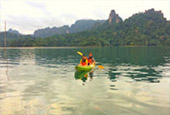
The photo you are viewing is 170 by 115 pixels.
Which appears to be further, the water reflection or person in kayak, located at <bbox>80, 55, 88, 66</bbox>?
person in kayak, located at <bbox>80, 55, 88, 66</bbox>

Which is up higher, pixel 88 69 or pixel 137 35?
pixel 137 35

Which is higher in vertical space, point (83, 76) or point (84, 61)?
point (84, 61)

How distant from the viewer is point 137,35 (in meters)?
193

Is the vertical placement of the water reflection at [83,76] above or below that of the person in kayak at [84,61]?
below

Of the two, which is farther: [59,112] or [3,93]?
[3,93]

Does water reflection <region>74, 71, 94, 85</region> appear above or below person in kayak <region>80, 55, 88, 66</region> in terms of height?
below

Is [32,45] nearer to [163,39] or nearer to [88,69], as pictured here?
[163,39]

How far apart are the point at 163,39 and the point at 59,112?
198 meters

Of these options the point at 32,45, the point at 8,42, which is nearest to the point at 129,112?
the point at 32,45

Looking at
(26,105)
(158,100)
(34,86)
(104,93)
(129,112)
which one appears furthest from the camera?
(34,86)

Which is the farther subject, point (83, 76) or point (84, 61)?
point (84, 61)

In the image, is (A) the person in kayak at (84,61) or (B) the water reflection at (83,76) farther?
(A) the person in kayak at (84,61)

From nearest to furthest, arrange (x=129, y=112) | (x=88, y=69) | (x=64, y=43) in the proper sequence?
(x=129, y=112) < (x=88, y=69) < (x=64, y=43)

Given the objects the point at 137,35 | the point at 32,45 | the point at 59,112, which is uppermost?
the point at 137,35
